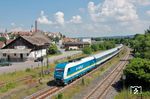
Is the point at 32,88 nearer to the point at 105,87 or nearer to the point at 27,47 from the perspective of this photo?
the point at 105,87

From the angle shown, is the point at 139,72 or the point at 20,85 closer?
the point at 139,72

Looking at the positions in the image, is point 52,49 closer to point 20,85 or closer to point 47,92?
point 20,85

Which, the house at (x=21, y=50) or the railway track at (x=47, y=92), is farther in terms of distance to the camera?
the house at (x=21, y=50)

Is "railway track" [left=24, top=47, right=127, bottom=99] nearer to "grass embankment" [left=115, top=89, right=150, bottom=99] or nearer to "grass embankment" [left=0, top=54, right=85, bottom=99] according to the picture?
"grass embankment" [left=0, top=54, right=85, bottom=99]

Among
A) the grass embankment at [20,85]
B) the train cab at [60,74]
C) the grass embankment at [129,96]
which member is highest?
the train cab at [60,74]

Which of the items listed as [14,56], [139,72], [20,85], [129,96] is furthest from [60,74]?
[14,56]

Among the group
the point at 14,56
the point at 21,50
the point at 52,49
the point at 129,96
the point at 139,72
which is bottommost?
the point at 129,96

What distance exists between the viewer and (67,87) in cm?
3544

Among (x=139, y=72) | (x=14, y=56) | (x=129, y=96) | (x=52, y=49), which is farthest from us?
(x=52, y=49)

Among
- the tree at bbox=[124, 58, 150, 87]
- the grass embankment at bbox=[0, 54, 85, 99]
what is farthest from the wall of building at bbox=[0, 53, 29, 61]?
the tree at bbox=[124, 58, 150, 87]

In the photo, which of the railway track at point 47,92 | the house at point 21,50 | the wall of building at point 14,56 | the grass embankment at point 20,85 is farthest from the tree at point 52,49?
the railway track at point 47,92

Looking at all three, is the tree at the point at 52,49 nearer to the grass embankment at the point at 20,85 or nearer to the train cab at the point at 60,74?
the grass embankment at the point at 20,85

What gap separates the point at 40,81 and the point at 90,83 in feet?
22.9

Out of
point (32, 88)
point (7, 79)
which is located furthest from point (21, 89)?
point (7, 79)
